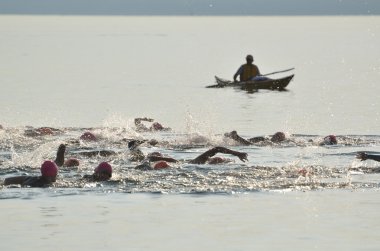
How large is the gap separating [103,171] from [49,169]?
44.4 inches

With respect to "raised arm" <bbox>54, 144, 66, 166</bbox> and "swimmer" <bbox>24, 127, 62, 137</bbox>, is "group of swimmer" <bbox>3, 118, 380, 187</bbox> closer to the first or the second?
"raised arm" <bbox>54, 144, 66, 166</bbox>

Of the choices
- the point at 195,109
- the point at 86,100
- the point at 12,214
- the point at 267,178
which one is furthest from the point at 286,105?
the point at 12,214

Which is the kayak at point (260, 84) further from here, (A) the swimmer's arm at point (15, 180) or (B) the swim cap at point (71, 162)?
(A) the swimmer's arm at point (15, 180)

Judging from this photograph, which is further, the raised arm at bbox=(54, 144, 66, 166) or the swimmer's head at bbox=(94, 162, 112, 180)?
the raised arm at bbox=(54, 144, 66, 166)

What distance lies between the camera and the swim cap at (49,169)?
23828 millimetres

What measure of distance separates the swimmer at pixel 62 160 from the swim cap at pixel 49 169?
1722mm

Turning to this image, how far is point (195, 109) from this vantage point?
49.8m

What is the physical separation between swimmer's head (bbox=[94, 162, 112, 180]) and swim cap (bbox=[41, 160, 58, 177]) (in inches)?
34.1

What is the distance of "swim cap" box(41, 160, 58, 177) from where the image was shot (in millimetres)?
23828

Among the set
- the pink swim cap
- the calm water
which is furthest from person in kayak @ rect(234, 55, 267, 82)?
the pink swim cap

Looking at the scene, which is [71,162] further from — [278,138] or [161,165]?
[278,138]

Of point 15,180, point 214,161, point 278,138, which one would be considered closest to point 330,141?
point 278,138

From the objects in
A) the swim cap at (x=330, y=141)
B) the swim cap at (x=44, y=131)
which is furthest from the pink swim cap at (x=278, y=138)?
the swim cap at (x=44, y=131)

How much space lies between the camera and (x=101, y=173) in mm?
24625
